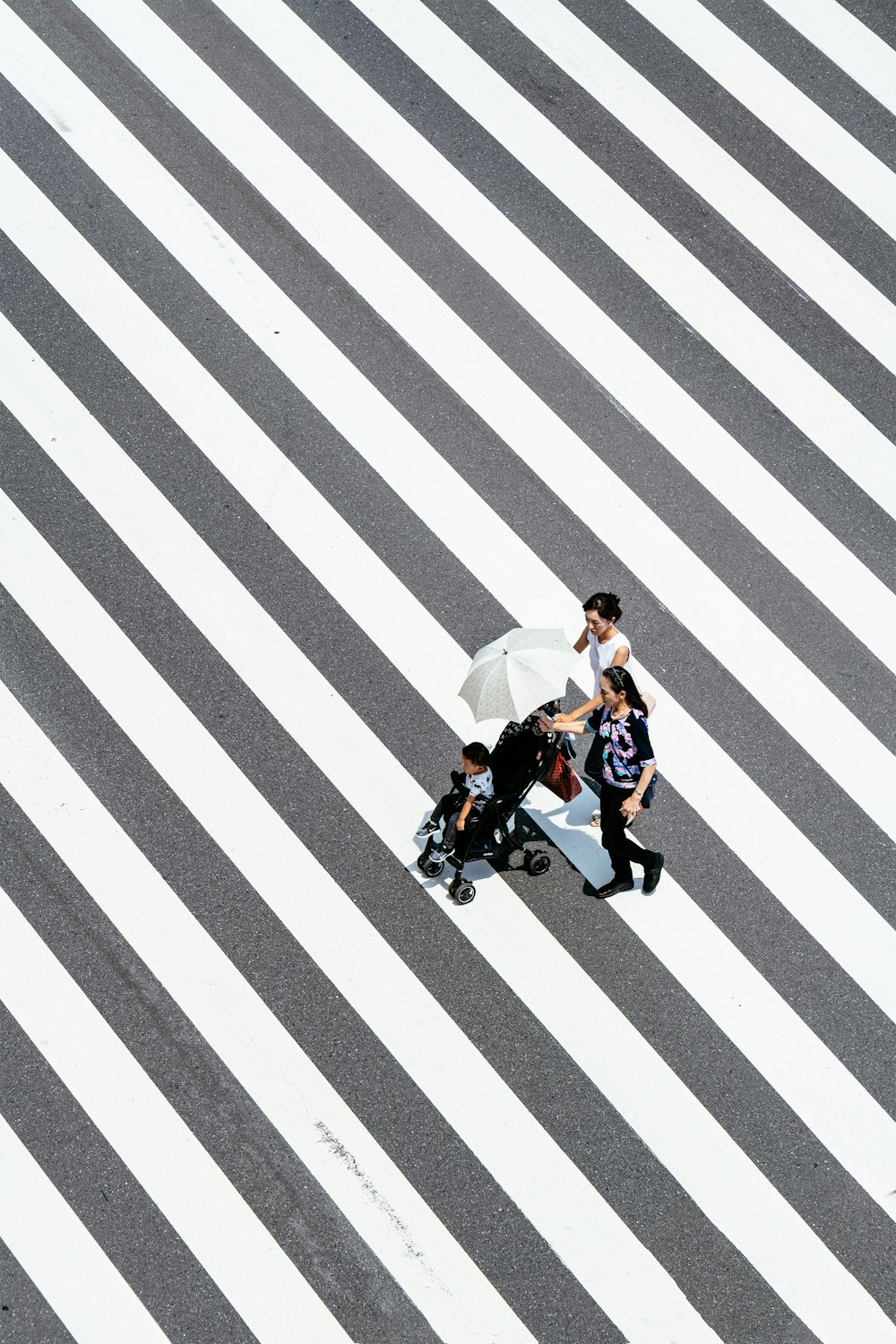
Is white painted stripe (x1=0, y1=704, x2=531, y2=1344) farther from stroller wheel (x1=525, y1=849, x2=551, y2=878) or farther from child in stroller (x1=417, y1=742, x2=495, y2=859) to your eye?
stroller wheel (x1=525, y1=849, x2=551, y2=878)

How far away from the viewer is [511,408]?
841 cm

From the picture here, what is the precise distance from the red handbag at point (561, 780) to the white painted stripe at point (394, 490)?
775mm

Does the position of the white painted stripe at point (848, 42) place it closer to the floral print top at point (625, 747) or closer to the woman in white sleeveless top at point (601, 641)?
the woman in white sleeveless top at point (601, 641)

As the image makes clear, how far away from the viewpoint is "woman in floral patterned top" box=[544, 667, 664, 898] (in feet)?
21.7

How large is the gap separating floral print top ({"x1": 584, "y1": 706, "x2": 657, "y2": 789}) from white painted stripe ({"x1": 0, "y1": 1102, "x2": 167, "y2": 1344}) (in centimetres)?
423

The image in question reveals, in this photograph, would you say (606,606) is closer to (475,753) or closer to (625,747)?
(625,747)

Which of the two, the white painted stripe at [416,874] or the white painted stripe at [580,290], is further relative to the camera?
the white painted stripe at [580,290]

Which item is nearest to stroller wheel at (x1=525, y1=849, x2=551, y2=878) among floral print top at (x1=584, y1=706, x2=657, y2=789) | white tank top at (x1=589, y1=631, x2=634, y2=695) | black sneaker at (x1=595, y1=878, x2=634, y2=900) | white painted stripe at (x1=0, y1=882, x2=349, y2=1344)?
black sneaker at (x1=595, y1=878, x2=634, y2=900)

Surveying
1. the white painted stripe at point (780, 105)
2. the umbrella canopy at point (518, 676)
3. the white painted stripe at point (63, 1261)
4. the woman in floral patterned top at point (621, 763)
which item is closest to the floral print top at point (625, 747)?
the woman in floral patterned top at point (621, 763)

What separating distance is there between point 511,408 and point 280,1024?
4.65m

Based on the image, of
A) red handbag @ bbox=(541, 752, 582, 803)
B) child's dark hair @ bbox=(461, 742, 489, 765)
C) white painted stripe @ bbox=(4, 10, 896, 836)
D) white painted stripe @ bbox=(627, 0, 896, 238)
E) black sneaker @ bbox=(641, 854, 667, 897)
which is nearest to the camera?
child's dark hair @ bbox=(461, 742, 489, 765)

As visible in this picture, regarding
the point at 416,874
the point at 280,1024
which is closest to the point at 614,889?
the point at 416,874

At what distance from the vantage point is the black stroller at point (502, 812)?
6777 millimetres

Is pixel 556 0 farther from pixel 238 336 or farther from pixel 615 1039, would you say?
pixel 615 1039
